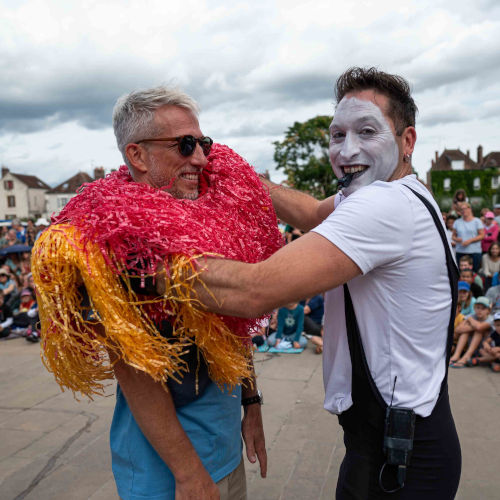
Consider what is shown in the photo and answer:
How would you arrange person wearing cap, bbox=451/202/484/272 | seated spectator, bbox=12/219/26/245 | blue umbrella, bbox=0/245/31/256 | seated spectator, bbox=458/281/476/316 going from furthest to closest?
seated spectator, bbox=12/219/26/245
blue umbrella, bbox=0/245/31/256
person wearing cap, bbox=451/202/484/272
seated spectator, bbox=458/281/476/316

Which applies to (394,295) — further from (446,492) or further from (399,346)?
(446,492)

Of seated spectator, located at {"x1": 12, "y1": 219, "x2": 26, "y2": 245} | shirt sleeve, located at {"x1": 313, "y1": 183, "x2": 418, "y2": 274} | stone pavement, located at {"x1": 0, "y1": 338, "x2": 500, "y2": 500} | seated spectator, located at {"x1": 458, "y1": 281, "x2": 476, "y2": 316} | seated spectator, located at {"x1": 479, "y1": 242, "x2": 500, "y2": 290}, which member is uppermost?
shirt sleeve, located at {"x1": 313, "y1": 183, "x2": 418, "y2": 274}

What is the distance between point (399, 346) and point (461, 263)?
6.13m

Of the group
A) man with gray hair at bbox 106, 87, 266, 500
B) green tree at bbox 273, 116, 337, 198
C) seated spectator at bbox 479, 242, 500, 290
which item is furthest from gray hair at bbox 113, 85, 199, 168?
green tree at bbox 273, 116, 337, 198

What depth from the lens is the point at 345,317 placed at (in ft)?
4.87

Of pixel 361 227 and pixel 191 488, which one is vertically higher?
pixel 361 227

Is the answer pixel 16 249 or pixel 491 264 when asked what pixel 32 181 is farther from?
pixel 491 264

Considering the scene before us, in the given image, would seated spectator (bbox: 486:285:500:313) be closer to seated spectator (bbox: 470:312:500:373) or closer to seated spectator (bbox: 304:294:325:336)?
seated spectator (bbox: 470:312:500:373)

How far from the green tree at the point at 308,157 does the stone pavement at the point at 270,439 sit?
31.6 m

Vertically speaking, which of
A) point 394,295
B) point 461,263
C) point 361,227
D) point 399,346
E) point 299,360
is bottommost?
point 299,360

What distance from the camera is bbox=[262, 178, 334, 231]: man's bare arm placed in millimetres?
2125

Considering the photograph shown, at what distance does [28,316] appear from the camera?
8242 mm

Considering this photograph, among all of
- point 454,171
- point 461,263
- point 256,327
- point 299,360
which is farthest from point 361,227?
point 454,171

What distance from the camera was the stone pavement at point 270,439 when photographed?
312 centimetres
